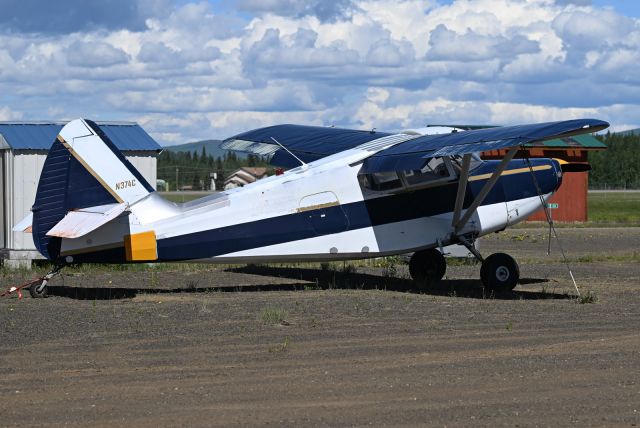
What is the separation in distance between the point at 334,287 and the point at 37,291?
465 cm

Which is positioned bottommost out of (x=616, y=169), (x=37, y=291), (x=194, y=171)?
(x=37, y=291)

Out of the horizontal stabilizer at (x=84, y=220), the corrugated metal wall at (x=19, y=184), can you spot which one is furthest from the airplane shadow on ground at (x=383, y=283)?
the corrugated metal wall at (x=19, y=184)

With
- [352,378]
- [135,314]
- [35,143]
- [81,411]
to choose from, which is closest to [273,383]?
[352,378]

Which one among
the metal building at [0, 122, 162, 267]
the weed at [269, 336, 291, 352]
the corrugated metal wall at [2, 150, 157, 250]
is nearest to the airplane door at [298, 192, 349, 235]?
the weed at [269, 336, 291, 352]

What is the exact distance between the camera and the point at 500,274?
51.1 ft

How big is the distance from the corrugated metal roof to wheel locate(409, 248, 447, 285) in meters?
7.22

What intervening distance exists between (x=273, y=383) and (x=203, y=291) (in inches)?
294

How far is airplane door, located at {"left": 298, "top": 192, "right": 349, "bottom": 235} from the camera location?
15.4 m

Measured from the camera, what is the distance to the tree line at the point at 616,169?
109625 mm

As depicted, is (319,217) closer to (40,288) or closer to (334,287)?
(334,287)

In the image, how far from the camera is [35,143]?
20.9 metres

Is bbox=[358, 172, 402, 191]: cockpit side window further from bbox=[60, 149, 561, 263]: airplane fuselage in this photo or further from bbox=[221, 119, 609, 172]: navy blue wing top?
bbox=[221, 119, 609, 172]: navy blue wing top

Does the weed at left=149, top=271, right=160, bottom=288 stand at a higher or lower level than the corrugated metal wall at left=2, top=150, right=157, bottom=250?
lower

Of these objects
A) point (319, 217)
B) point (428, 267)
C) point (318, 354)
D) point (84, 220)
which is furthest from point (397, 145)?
point (318, 354)
